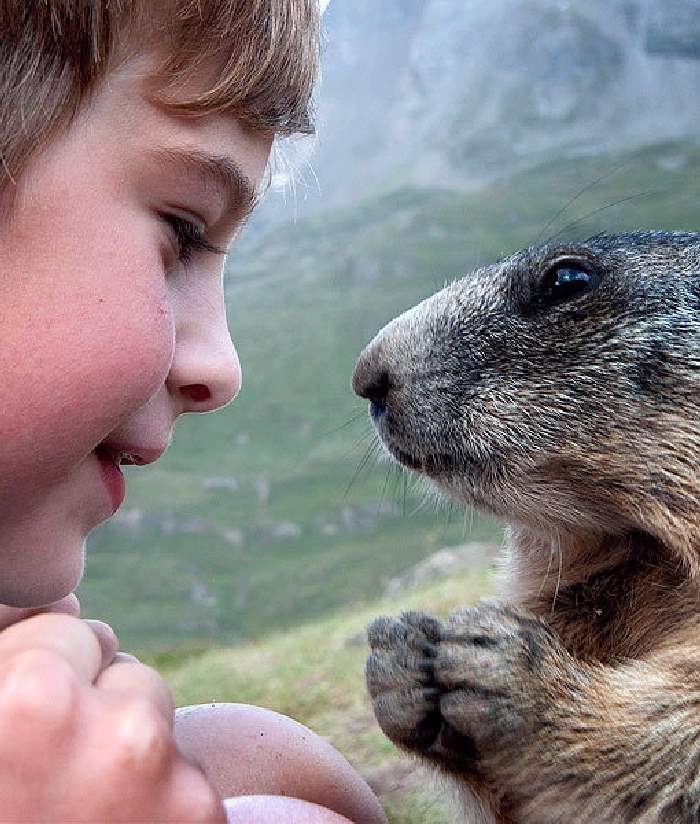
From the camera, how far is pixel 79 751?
645 mm

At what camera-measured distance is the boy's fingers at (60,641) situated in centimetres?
71

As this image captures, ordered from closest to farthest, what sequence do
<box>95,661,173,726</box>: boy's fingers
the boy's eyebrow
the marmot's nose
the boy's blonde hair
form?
<box>95,661,173,726</box>: boy's fingers
the boy's blonde hair
the boy's eyebrow
the marmot's nose

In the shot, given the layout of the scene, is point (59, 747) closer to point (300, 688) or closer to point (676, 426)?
point (676, 426)

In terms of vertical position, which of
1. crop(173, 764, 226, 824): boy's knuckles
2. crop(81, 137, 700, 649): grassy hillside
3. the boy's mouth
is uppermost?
crop(173, 764, 226, 824): boy's knuckles

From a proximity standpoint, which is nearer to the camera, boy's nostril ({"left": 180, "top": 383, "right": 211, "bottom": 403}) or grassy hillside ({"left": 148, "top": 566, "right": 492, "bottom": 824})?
boy's nostril ({"left": 180, "top": 383, "right": 211, "bottom": 403})

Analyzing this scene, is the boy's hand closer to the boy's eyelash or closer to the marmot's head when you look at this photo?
the boy's eyelash

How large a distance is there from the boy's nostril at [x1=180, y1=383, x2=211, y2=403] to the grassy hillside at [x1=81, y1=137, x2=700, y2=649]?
114 inches

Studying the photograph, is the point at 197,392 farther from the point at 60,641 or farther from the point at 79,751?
the point at 79,751

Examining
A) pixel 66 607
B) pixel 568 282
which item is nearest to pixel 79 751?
pixel 66 607

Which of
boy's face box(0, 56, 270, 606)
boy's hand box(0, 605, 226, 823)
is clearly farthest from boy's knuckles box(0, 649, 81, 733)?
boy's face box(0, 56, 270, 606)

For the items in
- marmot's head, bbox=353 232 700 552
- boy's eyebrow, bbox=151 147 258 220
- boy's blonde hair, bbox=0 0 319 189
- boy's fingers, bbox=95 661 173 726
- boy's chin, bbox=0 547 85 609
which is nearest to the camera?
boy's fingers, bbox=95 661 173 726

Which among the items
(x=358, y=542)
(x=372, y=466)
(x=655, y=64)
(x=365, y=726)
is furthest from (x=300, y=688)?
(x=655, y=64)

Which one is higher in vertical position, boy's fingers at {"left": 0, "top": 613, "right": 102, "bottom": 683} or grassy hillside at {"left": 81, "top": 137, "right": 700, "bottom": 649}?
boy's fingers at {"left": 0, "top": 613, "right": 102, "bottom": 683}

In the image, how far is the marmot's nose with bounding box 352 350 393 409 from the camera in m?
1.36
